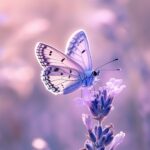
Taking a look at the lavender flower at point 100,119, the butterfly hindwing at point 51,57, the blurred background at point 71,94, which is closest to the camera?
the lavender flower at point 100,119

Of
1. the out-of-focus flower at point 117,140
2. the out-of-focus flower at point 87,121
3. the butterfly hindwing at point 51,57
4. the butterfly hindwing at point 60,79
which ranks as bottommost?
the out-of-focus flower at point 117,140

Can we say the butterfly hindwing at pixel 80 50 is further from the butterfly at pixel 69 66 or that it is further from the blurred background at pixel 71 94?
the blurred background at pixel 71 94

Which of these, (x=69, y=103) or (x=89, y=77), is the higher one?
(x=69, y=103)

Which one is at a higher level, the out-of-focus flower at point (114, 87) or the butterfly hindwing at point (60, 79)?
the butterfly hindwing at point (60, 79)

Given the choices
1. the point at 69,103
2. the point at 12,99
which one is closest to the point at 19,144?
the point at 12,99

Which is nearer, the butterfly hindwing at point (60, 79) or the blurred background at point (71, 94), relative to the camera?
the butterfly hindwing at point (60, 79)

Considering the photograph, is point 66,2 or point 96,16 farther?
point 66,2

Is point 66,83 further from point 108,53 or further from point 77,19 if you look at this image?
point 77,19

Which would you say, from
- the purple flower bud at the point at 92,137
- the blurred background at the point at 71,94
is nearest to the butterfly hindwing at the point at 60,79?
the purple flower bud at the point at 92,137
